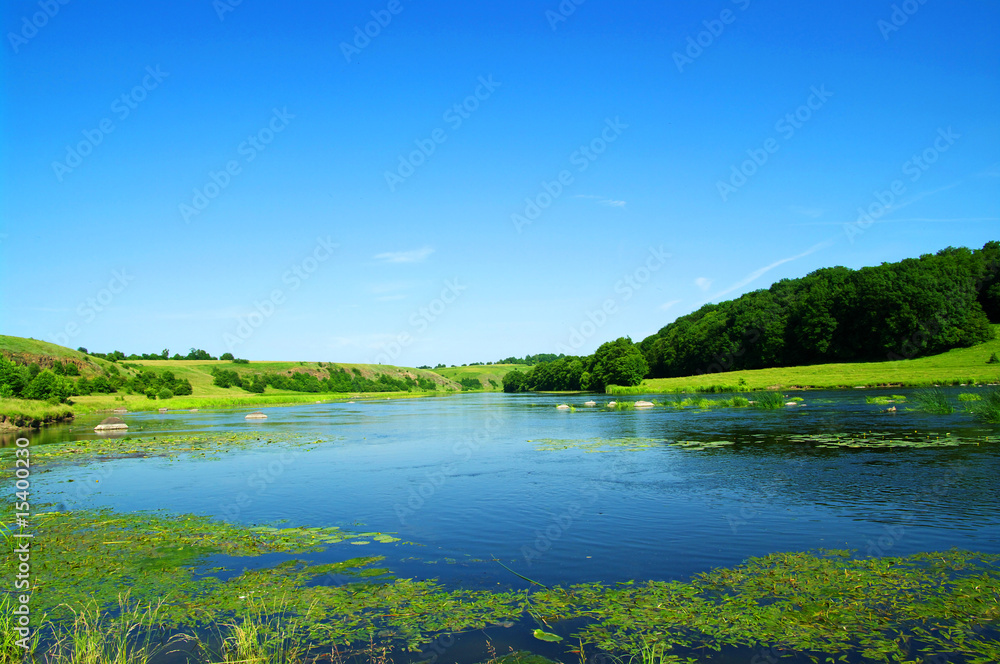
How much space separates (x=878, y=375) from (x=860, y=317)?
2306 cm

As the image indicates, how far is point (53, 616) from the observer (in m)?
8.21

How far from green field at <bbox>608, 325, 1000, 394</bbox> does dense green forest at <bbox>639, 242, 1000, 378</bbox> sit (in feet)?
14.0

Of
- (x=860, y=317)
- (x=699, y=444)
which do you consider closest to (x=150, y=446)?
(x=699, y=444)

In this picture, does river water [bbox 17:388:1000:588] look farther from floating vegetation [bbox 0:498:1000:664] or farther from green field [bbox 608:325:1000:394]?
green field [bbox 608:325:1000:394]

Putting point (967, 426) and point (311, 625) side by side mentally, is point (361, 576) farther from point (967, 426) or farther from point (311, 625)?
point (967, 426)

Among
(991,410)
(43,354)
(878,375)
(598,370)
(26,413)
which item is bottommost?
(991,410)

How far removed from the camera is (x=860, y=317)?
290 ft

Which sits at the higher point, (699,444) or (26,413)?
(26,413)

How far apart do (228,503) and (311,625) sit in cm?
1054

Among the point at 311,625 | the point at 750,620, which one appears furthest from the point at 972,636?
the point at 311,625

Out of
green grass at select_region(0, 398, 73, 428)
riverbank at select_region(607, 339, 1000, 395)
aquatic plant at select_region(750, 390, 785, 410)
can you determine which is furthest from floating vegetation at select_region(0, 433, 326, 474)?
riverbank at select_region(607, 339, 1000, 395)

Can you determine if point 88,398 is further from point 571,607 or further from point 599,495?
point 571,607

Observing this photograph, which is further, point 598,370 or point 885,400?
point 598,370

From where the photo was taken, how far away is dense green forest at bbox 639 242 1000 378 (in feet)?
260
